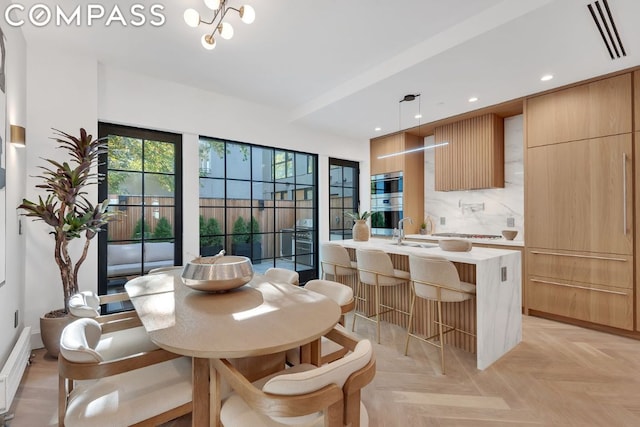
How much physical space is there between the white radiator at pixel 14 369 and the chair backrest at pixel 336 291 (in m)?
1.83

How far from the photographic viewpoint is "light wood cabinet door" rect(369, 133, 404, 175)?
501 cm

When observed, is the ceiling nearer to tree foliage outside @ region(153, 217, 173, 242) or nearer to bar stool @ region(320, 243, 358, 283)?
tree foliage outside @ region(153, 217, 173, 242)

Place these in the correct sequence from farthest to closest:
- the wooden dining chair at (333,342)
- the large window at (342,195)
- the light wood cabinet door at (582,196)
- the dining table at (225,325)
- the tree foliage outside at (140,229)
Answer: the large window at (342,195), the tree foliage outside at (140,229), the light wood cabinet door at (582,196), the wooden dining chair at (333,342), the dining table at (225,325)

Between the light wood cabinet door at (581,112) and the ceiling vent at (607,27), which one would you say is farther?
the light wood cabinet door at (581,112)

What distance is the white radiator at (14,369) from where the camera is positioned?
1.68 m

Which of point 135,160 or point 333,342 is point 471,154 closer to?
point 333,342

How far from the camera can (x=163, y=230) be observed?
3465 millimetres

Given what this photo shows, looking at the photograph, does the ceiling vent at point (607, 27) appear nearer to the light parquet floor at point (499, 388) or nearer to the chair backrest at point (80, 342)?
the light parquet floor at point (499, 388)

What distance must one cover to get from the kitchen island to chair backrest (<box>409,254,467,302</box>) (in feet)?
0.50

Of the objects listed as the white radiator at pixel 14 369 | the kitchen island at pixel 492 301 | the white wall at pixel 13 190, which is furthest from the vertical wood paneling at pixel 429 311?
the white wall at pixel 13 190

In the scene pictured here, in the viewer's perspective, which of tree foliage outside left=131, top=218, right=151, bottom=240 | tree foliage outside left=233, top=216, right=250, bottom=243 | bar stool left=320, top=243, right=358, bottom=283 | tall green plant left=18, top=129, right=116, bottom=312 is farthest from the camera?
tree foliage outside left=233, top=216, right=250, bottom=243

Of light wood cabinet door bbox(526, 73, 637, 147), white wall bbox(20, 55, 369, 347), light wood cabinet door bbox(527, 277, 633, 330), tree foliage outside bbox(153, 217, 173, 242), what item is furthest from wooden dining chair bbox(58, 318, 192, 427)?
light wood cabinet door bbox(526, 73, 637, 147)

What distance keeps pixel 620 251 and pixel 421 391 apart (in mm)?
2526

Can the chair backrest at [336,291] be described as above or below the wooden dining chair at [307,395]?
above
